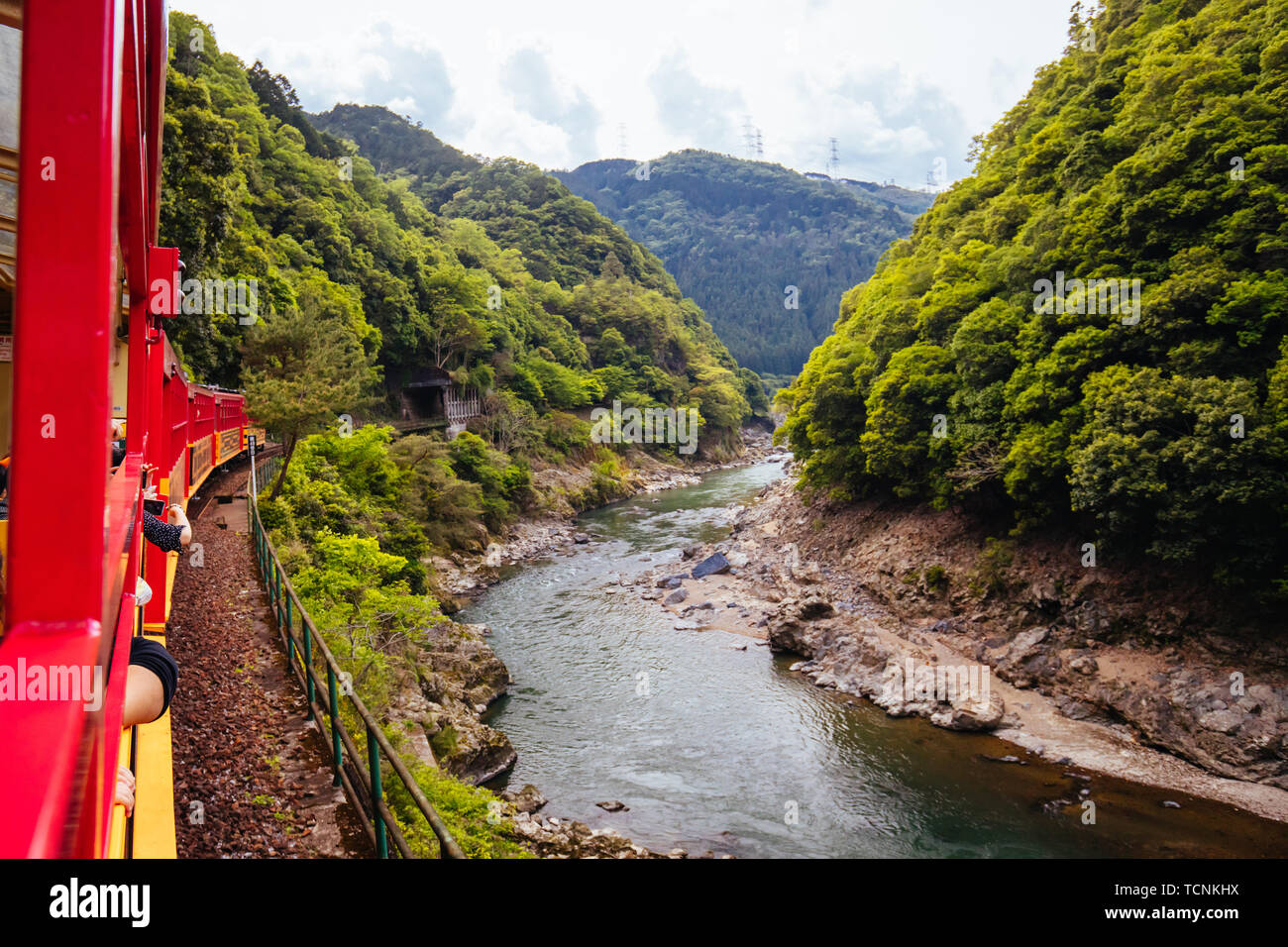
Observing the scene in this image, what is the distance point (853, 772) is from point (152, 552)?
38.8 ft

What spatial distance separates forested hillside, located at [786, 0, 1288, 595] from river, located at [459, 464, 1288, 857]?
529 cm

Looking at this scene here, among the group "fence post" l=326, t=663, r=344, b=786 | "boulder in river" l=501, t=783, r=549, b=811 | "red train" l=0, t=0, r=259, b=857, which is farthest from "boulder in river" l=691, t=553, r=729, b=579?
"red train" l=0, t=0, r=259, b=857

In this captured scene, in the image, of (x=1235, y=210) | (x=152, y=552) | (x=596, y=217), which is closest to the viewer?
(x=152, y=552)

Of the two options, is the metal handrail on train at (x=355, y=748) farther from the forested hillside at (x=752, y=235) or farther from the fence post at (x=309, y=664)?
the forested hillside at (x=752, y=235)

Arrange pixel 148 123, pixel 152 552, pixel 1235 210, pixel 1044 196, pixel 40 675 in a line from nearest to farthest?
pixel 40 675 → pixel 148 123 → pixel 152 552 → pixel 1235 210 → pixel 1044 196

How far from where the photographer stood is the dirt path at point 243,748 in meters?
4.53

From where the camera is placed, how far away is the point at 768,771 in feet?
42.7

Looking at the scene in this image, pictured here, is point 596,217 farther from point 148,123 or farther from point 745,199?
point 745,199

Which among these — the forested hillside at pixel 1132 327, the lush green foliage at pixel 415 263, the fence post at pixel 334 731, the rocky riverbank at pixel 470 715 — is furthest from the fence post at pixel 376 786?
the lush green foliage at pixel 415 263

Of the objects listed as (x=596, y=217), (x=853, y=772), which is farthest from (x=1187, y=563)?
(x=596, y=217)

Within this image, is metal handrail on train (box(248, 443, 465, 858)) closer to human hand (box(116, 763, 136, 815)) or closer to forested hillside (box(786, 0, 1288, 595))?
human hand (box(116, 763, 136, 815))

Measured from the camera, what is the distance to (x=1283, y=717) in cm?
1209

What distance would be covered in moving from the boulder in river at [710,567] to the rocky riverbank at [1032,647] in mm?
436

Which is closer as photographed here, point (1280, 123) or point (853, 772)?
point (853, 772)
